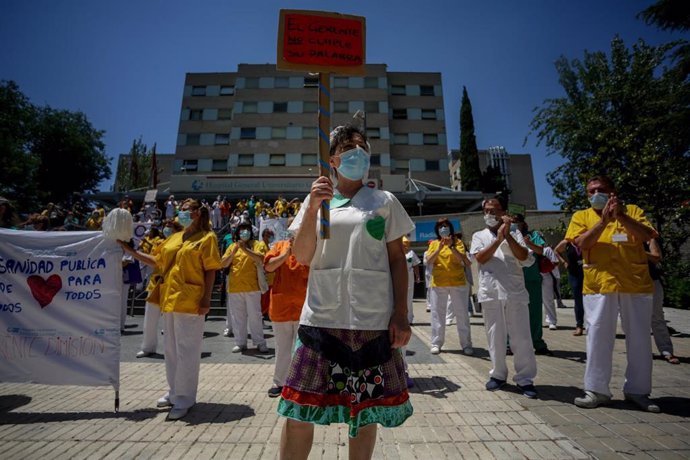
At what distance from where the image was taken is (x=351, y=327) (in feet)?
5.98

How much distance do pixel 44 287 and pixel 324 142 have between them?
160 inches

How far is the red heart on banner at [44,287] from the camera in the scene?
4.00 metres

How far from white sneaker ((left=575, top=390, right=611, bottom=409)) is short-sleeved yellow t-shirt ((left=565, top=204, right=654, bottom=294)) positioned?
3.52ft

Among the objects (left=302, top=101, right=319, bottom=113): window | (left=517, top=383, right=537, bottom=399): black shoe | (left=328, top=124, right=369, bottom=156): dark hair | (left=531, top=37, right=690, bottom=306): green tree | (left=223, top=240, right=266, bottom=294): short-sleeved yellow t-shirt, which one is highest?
(left=302, top=101, right=319, bottom=113): window

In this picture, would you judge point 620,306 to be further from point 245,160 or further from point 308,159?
point 245,160

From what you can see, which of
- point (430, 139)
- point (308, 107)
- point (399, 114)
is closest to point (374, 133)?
point (399, 114)

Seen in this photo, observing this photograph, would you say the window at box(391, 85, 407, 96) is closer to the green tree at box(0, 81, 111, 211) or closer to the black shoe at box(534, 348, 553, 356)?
the green tree at box(0, 81, 111, 211)

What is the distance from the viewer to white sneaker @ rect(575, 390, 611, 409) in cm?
363

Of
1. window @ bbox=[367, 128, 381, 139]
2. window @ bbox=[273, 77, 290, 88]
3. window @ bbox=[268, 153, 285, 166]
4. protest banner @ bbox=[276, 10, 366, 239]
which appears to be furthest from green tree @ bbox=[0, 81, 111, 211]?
protest banner @ bbox=[276, 10, 366, 239]

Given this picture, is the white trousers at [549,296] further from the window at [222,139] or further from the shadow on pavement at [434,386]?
the window at [222,139]

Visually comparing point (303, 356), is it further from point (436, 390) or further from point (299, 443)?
point (436, 390)

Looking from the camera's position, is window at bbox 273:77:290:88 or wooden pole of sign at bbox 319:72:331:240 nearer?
wooden pole of sign at bbox 319:72:331:240

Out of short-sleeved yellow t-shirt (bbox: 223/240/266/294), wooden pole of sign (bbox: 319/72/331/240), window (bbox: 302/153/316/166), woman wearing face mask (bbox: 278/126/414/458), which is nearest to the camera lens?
woman wearing face mask (bbox: 278/126/414/458)

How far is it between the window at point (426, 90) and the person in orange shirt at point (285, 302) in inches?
1758
